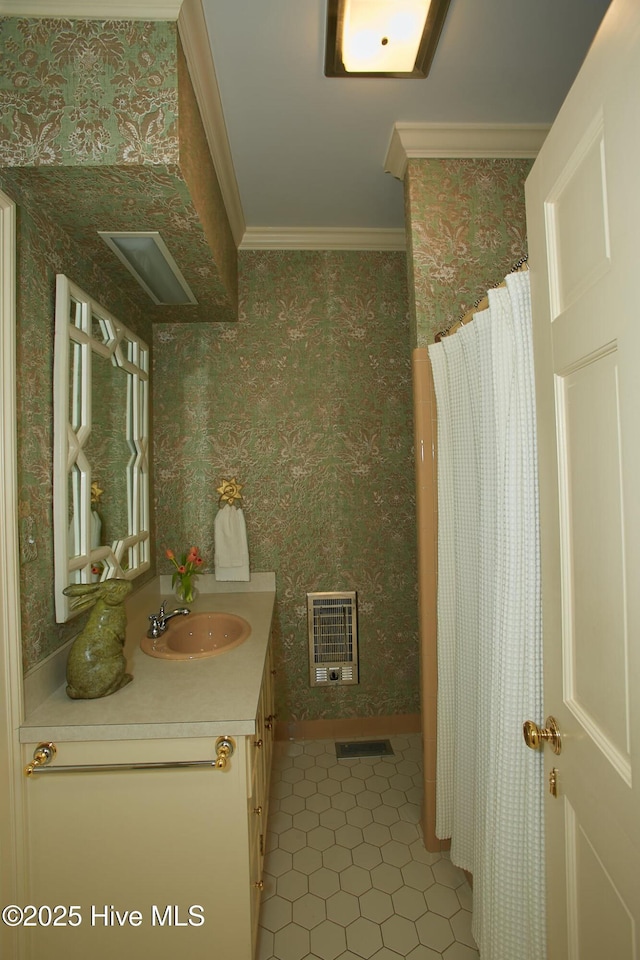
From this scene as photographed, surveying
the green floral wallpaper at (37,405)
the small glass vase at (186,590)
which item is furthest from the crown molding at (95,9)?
the small glass vase at (186,590)

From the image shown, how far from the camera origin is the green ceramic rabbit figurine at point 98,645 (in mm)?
1332

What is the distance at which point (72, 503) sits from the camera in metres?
1.49

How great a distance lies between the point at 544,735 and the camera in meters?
0.87

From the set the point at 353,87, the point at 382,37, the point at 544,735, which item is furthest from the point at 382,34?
the point at 544,735

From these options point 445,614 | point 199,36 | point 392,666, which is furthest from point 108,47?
point 392,666

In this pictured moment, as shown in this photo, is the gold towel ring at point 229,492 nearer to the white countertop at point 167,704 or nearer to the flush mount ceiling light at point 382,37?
the white countertop at point 167,704

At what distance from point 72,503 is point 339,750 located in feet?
5.81

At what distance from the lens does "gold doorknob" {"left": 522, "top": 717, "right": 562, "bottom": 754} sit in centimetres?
86

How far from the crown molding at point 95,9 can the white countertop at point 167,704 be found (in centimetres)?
172

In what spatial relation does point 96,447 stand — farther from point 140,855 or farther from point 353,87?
point 353,87

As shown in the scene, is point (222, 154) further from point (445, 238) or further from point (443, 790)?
point (443, 790)

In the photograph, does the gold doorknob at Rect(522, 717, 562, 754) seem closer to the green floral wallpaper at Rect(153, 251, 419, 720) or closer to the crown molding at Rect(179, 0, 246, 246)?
the green floral wallpaper at Rect(153, 251, 419, 720)

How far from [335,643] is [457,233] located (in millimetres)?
1939

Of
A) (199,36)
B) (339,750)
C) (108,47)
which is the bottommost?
(339,750)
